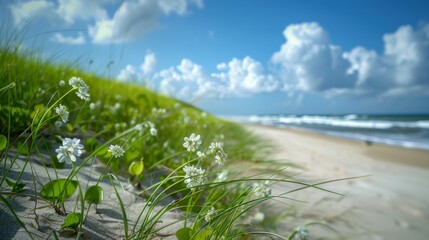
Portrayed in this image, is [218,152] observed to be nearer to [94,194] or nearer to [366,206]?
[94,194]

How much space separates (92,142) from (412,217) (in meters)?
3.10

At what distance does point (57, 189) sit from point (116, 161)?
58 centimetres

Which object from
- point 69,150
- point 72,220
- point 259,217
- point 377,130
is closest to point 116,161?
point 72,220

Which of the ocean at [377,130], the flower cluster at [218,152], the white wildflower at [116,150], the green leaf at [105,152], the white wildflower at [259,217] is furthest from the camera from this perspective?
Result: the ocean at [377,130]

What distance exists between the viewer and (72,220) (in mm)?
1112

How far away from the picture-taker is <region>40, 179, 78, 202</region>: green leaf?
47.9 inches

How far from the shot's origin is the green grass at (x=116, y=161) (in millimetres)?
1159

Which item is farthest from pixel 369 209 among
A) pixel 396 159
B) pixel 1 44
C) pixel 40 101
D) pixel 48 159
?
pixel 396 159

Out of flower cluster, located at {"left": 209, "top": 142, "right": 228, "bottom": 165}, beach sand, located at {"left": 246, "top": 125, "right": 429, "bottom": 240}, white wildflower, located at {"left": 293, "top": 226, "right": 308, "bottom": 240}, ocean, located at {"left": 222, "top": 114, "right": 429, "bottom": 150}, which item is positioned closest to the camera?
white wildflower, located at {"left": 293, "top": 226, "right": 308, "bottom": 240}

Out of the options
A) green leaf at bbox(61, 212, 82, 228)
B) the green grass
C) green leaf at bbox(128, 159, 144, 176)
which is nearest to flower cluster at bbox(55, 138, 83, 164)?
the green grass

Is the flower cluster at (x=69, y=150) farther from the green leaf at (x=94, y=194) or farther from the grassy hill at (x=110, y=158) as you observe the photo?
the green leaf at (x=94, y=194)

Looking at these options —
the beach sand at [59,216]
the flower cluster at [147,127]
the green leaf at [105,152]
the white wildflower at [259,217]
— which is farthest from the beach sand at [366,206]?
the green leaf at [105,152]

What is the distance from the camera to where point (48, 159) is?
1.86 metres

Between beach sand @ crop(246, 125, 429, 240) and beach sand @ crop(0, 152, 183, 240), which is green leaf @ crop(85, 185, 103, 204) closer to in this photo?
beach sand @ crop(0, 152, 183, 240)
